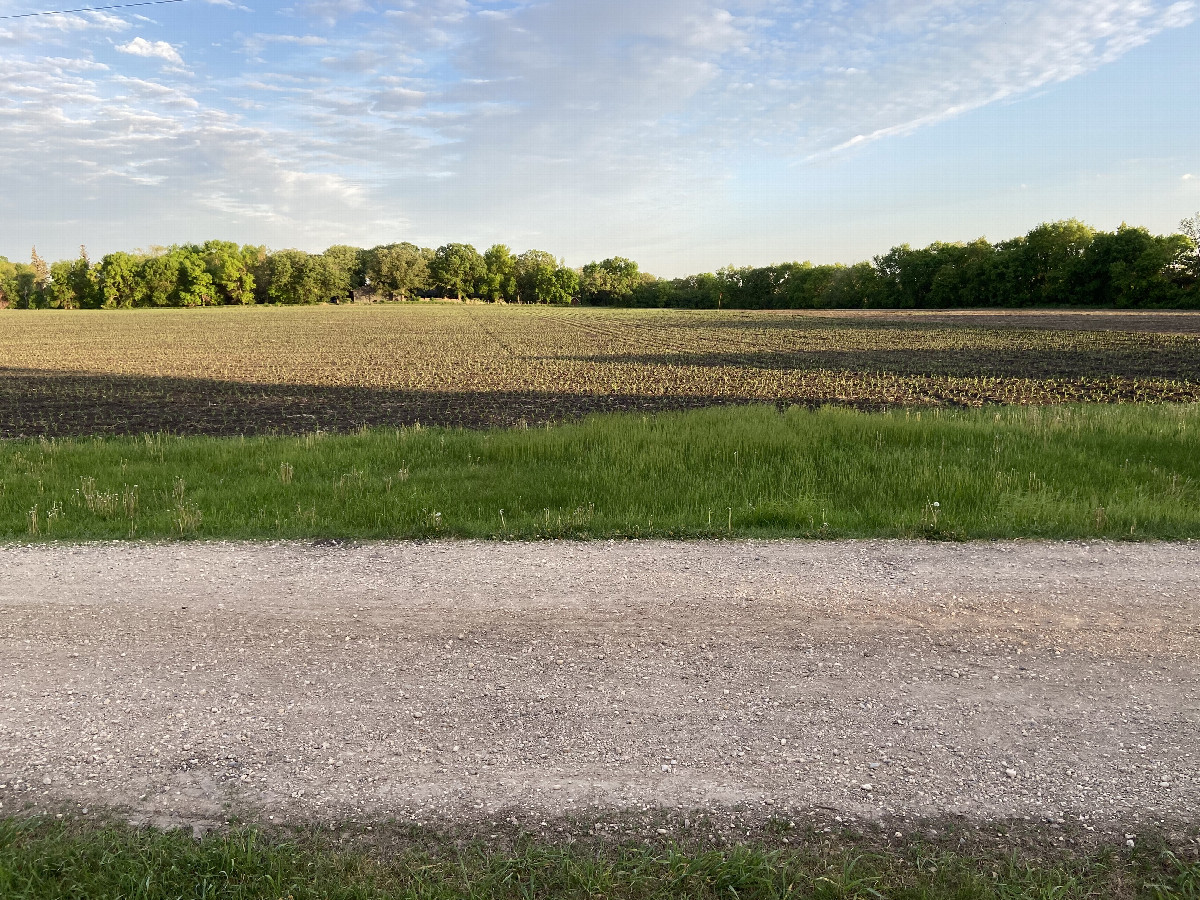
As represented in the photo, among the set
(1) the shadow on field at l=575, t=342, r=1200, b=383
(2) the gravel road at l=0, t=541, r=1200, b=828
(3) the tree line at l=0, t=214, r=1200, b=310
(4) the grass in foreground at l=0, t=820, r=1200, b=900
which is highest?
(3) the tree line at l=0, t=214, r=1200, b=310

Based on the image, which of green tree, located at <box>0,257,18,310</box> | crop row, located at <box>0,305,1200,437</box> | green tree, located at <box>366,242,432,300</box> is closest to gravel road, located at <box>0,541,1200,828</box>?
crop row, located at <box>0,305,1200,437</box>

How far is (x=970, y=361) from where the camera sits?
3759cm

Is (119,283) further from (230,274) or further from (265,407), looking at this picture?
(265,407)

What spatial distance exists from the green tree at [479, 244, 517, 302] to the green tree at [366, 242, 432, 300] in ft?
45.1

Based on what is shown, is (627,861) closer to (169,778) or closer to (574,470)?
(169,778)

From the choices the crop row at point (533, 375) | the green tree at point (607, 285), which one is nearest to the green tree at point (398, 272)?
the green tree at point (607, 285)

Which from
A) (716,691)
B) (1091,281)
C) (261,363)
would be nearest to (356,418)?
(716,691)

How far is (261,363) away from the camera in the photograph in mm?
40969

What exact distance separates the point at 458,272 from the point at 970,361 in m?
148

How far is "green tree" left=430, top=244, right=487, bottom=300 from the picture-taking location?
172 meters

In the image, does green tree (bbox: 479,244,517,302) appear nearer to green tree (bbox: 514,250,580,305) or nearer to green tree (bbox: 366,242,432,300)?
green tree (bbox: 514,250,580,305)

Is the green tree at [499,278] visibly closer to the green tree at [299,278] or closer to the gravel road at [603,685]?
the green tree at [299,278]

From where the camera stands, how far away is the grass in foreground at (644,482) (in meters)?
9.22

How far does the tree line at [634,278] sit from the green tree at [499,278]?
0.32 meters
